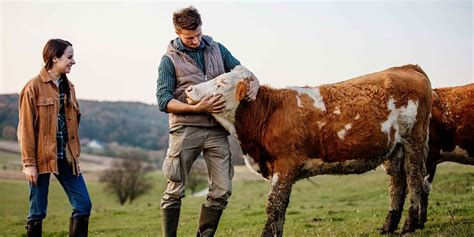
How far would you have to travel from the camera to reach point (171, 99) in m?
7.19

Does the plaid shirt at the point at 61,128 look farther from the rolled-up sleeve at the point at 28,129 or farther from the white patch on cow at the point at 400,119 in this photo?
the white patch on cow at the point at 400,119

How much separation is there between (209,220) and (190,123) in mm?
1386

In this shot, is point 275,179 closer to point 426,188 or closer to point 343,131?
point 343,131

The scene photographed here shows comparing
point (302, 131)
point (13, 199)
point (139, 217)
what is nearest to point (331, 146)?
point (302, 131)

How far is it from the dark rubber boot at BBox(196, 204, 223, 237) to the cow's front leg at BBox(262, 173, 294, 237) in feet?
2.28

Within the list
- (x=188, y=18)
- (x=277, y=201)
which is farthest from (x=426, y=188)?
(x=188, y=18)

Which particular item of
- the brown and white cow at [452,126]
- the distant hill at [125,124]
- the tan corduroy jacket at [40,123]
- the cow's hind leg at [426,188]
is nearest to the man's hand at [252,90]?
the tan corduroy jacket at [40,123]

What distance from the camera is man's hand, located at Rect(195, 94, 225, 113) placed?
7074mm

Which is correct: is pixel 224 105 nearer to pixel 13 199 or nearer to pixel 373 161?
pixel 373 161

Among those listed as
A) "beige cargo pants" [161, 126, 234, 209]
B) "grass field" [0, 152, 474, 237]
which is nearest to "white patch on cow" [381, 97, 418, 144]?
"grass field" [0, 152, 474, 237]

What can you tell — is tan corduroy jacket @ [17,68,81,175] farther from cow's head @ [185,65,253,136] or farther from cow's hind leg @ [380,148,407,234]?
cow's hind leg @ [380,148,407,234]

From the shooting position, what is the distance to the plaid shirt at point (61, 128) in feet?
23.6

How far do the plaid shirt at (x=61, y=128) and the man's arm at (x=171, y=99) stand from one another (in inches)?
51.5

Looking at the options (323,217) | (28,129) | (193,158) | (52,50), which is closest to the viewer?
(28,129)
